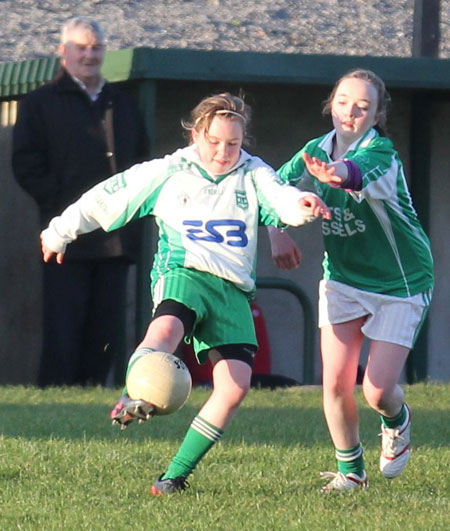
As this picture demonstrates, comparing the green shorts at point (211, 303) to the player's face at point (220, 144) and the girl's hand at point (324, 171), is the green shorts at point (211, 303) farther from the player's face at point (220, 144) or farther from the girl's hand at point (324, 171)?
the girl's hand at point (324, 171)

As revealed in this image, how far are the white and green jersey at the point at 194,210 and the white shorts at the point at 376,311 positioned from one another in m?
0.43

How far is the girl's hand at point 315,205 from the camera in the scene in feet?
18.8

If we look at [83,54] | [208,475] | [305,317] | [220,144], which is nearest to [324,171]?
[220,144]

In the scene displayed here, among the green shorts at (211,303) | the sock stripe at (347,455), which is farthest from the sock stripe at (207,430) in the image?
the sock stripe at (347,455)

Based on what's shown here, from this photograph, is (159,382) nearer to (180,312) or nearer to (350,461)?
(180,312)

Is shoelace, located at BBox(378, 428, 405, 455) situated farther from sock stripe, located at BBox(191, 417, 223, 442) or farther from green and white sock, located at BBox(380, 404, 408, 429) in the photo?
sock stripe, located at BBox(191, 417, 223, 442)

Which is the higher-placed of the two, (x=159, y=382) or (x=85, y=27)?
(x=85, y=27)

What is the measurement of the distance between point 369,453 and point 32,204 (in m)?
5.39

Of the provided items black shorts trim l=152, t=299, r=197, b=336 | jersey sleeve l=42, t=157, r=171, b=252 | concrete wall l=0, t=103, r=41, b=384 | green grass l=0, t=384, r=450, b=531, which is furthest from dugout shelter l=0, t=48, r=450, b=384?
black shorts trim l=152, t=299, r=197, b=336

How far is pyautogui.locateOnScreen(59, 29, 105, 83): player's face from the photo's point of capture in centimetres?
948

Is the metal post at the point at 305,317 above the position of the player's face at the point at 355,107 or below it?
below

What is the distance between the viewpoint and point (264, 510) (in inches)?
224

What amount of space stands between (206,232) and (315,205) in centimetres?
53

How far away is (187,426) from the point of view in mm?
8156
